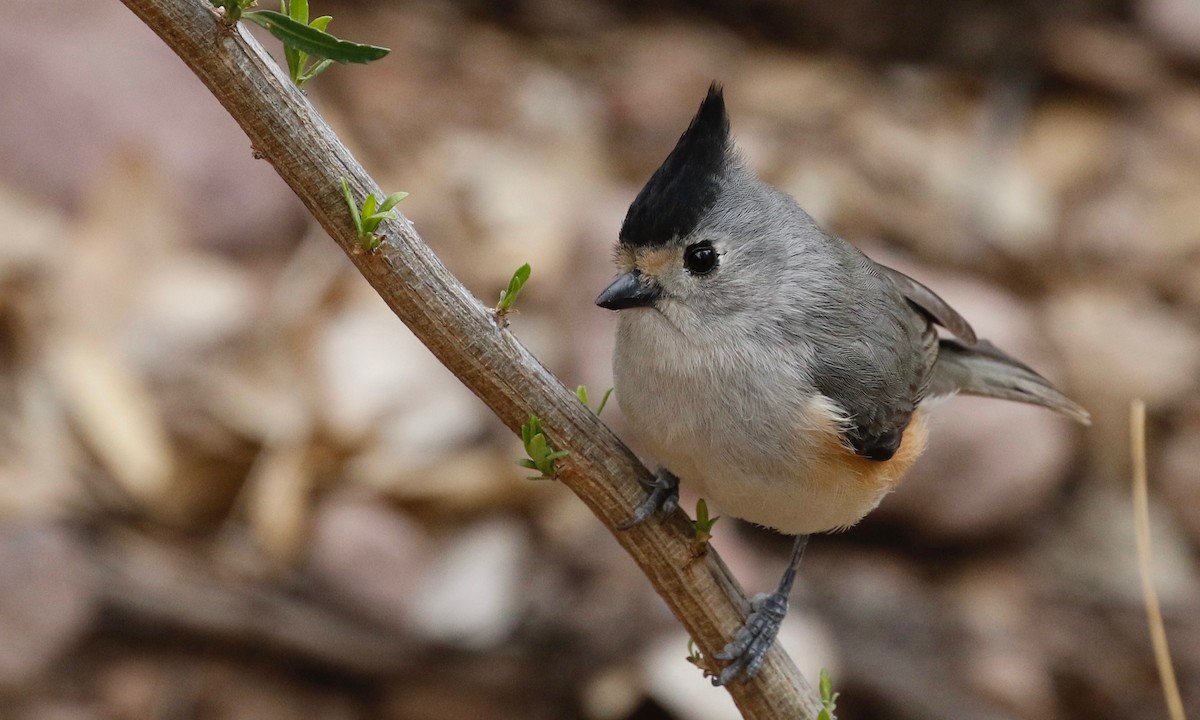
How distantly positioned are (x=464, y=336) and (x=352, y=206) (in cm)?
25

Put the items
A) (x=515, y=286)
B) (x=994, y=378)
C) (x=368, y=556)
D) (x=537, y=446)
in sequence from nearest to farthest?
(x=515, y=286)
(x=537, y=446)
(x=994, y=378)
(x=368, y=556)

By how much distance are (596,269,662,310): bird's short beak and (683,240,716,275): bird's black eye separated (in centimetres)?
7

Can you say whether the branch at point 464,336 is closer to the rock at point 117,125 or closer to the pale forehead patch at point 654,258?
the pale forehead patch at point 654,258

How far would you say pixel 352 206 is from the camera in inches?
57.5

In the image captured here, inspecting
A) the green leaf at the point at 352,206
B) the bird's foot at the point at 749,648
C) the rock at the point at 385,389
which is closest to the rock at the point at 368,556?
the rock at the point at 385,389

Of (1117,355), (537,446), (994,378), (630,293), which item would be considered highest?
(1117,355)

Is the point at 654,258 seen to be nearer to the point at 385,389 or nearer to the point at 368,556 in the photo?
the point at 368,556

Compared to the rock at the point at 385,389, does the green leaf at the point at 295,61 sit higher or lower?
lower

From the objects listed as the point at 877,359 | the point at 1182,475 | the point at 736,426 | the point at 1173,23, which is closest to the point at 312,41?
the point at 736,426

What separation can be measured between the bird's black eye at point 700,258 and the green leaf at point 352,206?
0.76m

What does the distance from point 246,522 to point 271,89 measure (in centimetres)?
219

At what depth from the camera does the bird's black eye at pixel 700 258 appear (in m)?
2.12

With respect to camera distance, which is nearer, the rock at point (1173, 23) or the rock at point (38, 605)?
the rock at point (38, 605)

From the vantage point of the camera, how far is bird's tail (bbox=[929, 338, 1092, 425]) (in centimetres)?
272
